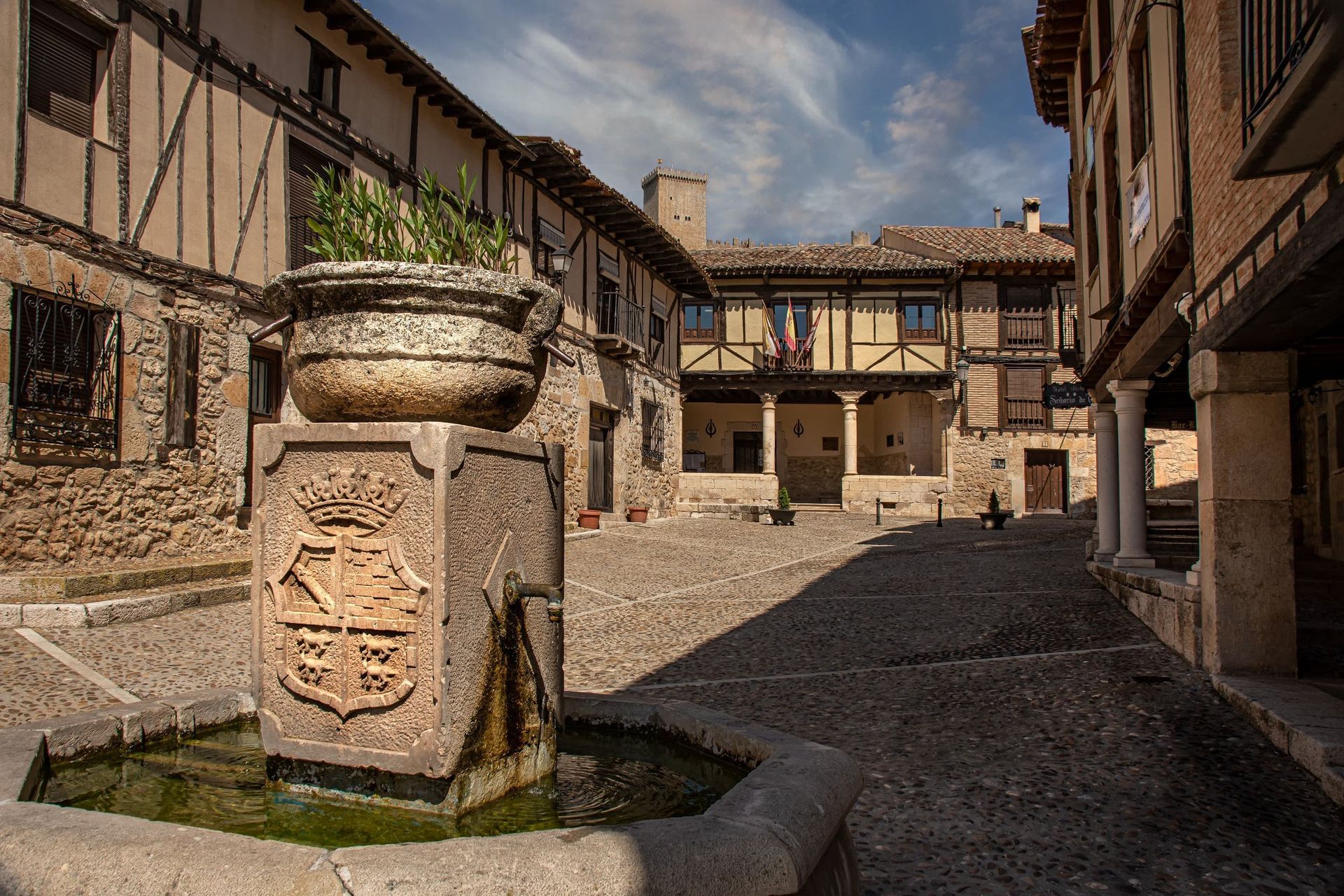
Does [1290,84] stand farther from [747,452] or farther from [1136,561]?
[747,452]

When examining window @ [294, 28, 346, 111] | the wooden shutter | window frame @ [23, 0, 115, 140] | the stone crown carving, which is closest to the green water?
the stone crown carving

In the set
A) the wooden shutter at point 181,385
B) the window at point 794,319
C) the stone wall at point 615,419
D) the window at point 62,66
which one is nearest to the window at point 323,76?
the window at point 62,66

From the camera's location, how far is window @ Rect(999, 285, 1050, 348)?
79.9 feet

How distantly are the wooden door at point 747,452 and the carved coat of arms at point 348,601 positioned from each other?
2579cm

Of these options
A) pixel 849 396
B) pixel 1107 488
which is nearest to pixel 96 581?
pixel 1107 488

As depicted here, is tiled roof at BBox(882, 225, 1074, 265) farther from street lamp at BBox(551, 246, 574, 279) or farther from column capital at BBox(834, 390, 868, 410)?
street lamp at BBox(551, 246, 574, 279)

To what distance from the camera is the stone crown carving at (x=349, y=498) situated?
2.49 m

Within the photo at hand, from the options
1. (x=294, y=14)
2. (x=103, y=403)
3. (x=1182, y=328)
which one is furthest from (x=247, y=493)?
(x=1182, y=328)

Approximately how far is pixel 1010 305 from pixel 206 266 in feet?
68.5

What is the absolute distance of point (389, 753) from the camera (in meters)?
2.46

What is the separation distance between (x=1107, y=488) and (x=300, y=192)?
964cm

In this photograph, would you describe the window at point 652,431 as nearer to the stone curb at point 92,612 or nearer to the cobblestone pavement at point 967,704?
the cobblestone pavement at point 967,704

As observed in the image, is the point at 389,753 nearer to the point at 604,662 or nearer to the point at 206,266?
the point at 604,662

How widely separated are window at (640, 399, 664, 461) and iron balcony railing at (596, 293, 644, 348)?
163cm
